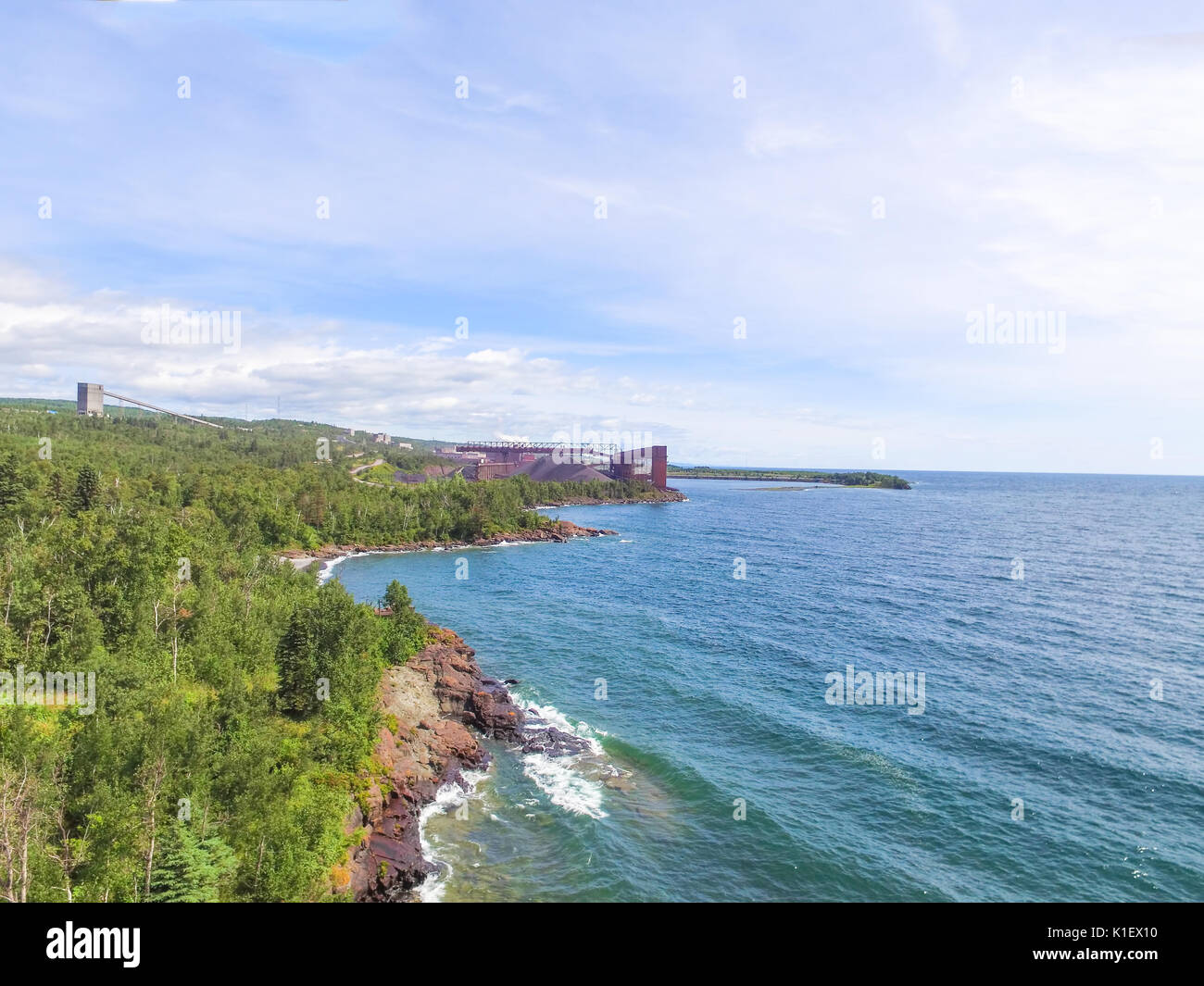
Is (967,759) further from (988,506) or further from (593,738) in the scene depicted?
(988,506)

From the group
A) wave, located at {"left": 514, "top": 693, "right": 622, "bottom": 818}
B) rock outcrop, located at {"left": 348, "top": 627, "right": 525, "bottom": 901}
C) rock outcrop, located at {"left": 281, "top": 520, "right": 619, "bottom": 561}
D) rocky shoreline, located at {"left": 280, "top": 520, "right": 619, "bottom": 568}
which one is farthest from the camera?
rock outcrop, located at {"left": 281, "top": 520, "right": 619, "bottom": 561}

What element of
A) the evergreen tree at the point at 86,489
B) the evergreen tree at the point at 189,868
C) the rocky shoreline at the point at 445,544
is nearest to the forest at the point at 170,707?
the evergreen tree at the point at 189,868

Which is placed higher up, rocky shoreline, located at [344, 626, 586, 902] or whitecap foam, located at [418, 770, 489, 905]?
rocky shoreline, located at [344, 626, 586, 902]

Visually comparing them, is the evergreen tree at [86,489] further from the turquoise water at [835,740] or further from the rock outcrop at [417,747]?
the rock outcrop at [417,747]

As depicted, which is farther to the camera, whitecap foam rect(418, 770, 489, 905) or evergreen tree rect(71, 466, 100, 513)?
evergreen tree rect(71, 466, 100, 513)

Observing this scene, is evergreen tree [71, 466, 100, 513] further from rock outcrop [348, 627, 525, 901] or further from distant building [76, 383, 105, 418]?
distant building [76, 383, 105, 418]

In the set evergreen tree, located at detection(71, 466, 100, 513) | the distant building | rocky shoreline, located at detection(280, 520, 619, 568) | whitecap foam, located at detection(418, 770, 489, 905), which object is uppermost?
the distant building

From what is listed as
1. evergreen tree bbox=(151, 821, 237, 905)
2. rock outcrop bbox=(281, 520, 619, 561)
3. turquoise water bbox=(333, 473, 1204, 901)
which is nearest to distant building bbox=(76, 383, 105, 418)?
rock outcrop bbox=(281, 520, 619, 561)
